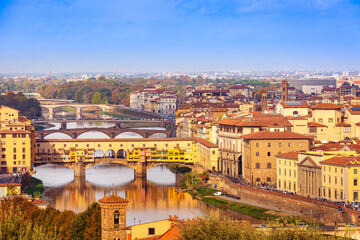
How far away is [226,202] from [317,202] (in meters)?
6.40

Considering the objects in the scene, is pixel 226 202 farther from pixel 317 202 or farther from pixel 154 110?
pixel 154 110

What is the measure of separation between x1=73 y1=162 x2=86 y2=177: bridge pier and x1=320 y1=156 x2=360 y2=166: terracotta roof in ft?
65.5

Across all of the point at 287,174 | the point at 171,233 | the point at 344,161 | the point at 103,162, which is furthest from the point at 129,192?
the point at 171,233

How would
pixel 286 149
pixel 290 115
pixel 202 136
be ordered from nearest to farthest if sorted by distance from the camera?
pixel 286 149 → pixel 290 115 → pixel 202 136

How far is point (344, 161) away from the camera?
3534 centimetres

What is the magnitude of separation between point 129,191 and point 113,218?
22663 mm

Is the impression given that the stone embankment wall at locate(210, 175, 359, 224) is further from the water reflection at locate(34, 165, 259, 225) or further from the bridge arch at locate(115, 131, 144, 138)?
the bridge arch at locate(115, 131, 144, 138)

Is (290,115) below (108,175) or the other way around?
the other way around

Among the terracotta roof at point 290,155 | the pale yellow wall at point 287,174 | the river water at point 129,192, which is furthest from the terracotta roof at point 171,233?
the terracotta roof at point 290,155

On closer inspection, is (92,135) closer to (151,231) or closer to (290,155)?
(290,155)

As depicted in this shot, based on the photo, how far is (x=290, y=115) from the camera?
5162cm

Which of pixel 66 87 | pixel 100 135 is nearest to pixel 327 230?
pixel 100 135

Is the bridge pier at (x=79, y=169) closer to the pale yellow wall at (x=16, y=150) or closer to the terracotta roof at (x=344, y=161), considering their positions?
the pale yellow wall at (x=16, y=150)

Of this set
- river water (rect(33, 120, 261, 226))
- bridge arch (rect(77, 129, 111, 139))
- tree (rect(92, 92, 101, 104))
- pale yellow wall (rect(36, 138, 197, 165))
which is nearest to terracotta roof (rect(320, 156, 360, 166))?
river water (rect(33, 120, 261, 226))
